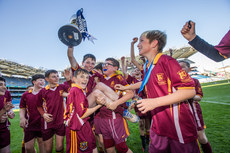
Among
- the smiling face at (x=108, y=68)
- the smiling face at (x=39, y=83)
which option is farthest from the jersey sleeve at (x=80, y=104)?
the smiling face at (x=39, y=83)

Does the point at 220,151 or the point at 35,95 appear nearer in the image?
the point at 220,151

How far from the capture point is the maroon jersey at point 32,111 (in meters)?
3.28

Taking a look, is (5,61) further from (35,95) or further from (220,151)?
(220,151)

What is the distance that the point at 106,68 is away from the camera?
276 centimetres

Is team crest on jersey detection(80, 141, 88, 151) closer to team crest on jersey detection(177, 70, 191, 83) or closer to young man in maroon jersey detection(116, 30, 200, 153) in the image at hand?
young man in maroon jersey detection(116, 30, 200, 153)

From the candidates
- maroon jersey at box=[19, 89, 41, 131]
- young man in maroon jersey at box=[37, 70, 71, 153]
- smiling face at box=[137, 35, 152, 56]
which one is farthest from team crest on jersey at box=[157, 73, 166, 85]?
maroon jersey at box=[19, 89, 41, 131]

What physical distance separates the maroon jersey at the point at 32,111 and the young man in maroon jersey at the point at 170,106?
3366 millimetres

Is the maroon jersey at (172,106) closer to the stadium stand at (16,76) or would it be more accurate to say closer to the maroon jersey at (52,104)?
the maroon jersey at (52,104)

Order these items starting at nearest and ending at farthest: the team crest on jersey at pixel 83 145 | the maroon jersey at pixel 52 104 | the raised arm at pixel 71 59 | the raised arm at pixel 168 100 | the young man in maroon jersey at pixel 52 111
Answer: the raised arm at pixel 168 100 < the team crest on jersey at pixel 83 145 < the raised arm at pixel 71 59 < the young man in maroon jersey at pixel 52 111 < the maroon jersey at pixel 52 104

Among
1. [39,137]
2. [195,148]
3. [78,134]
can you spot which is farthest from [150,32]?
[39,137]

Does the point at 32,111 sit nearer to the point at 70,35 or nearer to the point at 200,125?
the point at 70,35

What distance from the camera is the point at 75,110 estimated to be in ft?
6.74

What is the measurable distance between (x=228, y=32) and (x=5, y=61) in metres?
56.7

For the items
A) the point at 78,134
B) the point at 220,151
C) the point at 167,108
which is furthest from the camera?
the point at 220,151
